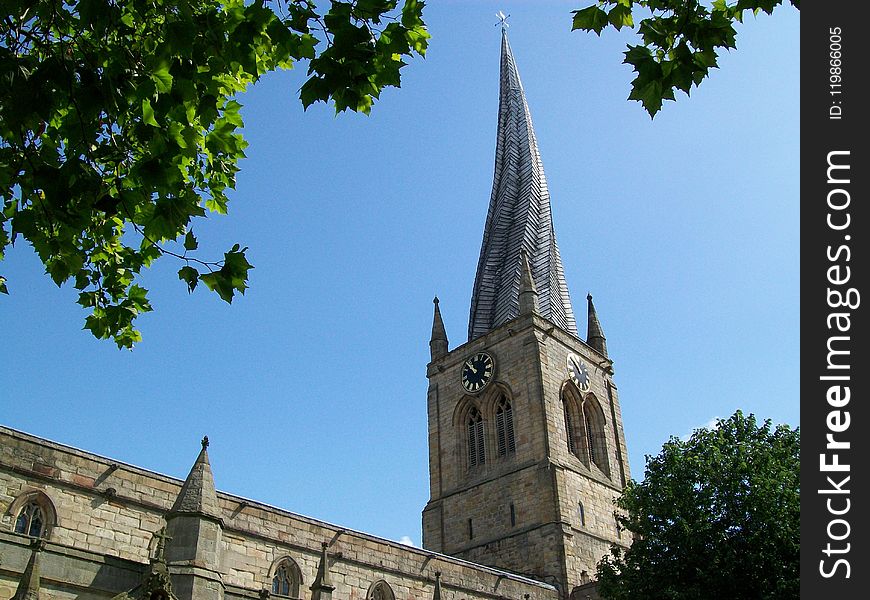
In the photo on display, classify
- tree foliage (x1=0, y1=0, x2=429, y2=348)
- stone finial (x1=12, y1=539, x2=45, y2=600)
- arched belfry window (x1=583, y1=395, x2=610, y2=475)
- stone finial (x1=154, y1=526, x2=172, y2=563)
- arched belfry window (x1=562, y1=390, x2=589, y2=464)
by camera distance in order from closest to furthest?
tree foliage (x1=0, y1=0, x2=429, y2=348) < stone finial (x1=12, y1=539, x2=45, y2=600) < stone finial (x1=154, y1=526, x2=172, y2=563) < arched belfry window (x1=562, y1=390, x2=589, y2=464) < arched belfry window (x1=583, y1=395, x2=610, y2=475)

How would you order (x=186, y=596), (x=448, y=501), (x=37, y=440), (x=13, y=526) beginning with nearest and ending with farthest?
(x=186, y=596), (x=13, y=526), (x=37, y=440), (x=448, y=501)

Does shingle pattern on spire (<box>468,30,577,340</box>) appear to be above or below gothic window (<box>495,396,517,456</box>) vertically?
above

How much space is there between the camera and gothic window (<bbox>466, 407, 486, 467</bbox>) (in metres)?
Answer: 37.3

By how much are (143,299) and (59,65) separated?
3.32m

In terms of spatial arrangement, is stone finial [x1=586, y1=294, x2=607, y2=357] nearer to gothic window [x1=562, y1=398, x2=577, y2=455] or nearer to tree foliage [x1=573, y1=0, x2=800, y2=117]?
gothic window [x1=562, y1=398, x2=577, y2=455]

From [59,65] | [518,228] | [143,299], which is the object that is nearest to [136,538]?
[143,299]

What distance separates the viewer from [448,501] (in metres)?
36.9

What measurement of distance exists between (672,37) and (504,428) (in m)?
31.6

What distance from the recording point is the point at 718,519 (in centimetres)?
2161

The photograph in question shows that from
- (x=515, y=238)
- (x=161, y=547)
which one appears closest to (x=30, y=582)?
(x=161, y=547)

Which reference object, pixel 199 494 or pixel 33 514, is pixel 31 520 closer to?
pixel 33 514

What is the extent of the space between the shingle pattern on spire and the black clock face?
222 centimetres

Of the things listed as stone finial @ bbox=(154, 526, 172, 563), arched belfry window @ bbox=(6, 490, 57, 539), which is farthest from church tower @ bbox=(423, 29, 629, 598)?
arched belfry window @ bbox=(6, 490, 57, 539)

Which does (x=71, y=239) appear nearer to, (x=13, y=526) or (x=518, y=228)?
(x=13, y=526)
